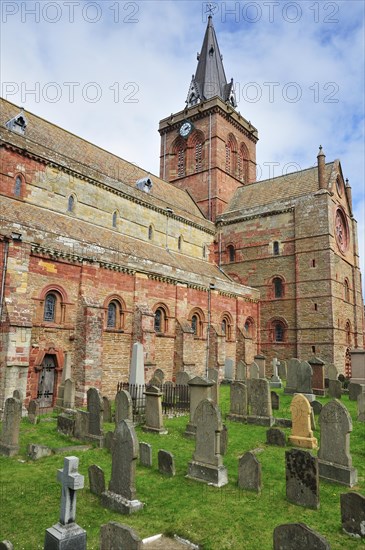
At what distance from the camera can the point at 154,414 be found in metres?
11.6

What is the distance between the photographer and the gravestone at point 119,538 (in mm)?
4484

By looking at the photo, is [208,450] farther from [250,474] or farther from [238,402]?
[238,402]

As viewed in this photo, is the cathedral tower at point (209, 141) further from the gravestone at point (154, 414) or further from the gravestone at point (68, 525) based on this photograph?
the gravestone at point (68, 525)

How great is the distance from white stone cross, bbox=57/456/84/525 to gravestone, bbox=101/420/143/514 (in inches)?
54.0

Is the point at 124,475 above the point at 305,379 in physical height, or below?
below

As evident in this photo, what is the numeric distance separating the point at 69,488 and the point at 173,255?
2156cm

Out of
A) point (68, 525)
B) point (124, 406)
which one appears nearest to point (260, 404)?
point (124, 406)

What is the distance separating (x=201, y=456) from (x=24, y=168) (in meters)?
16.0

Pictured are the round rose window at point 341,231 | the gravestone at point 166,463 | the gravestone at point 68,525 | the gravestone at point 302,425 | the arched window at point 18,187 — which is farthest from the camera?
the round rose window at point 341,231

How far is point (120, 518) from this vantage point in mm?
6324

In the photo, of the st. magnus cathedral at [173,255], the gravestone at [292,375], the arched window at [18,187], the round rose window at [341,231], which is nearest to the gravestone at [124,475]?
the st. magnus cathedral at [173,255]

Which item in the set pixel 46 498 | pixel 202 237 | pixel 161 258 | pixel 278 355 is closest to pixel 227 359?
pixel 278 355

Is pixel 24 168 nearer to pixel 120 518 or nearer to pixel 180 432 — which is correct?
pixel 180 432

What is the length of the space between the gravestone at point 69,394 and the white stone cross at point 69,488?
9.31 m
